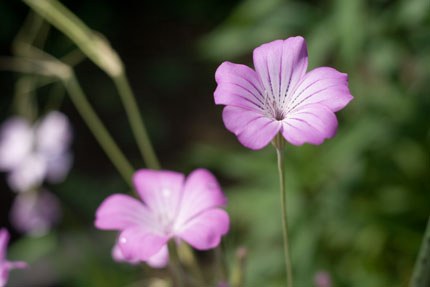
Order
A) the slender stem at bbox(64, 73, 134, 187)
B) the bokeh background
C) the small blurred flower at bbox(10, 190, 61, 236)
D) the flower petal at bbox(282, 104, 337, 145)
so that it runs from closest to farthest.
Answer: the flower petal at bbox(282, 104, 337, 145), the slender stem at bbox(64, 73, 134, 187), the bokeh background, the small blurred flower at bbox(10, 190, 61, 236)

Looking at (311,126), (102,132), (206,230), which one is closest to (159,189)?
(206,230)

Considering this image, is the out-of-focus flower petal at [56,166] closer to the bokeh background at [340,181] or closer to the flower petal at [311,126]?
the bokeh background at [340,181]

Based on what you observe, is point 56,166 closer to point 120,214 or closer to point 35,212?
point 35,212

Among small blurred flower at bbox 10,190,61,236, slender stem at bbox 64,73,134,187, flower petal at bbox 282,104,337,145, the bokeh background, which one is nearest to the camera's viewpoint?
flower petal at bbox 282,104,337,145

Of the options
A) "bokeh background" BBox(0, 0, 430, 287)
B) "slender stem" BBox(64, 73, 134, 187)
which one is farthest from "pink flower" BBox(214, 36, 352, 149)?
"bokeh background" BBox(0, 0, 430, 287)

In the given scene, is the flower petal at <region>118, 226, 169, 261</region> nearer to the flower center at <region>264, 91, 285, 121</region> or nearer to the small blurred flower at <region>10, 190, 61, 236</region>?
the flower center at <region>264, 91, 285, 121</region>

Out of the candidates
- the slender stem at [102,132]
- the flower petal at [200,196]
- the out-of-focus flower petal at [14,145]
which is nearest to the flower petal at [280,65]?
the flower petal at [200,196]
